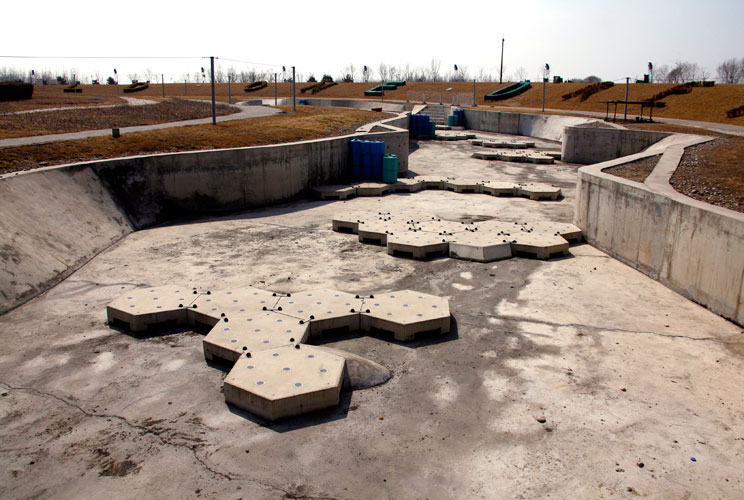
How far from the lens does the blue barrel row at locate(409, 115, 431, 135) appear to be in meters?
32.7

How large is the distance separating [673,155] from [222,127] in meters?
14.0

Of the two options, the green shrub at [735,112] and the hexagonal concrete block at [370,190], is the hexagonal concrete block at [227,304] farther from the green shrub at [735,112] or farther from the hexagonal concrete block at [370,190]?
the green shrub at [735,112]

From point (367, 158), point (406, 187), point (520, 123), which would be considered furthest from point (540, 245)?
point (520, 123)

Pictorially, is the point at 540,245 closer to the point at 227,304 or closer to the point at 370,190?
the point at 227,304

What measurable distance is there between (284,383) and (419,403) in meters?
1.45

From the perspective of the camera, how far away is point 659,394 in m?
6.13

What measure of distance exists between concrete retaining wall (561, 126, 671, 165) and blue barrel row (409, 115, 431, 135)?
9.73 m

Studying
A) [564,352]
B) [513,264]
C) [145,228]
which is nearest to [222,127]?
[145,228]

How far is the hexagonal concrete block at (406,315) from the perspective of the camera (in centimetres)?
745

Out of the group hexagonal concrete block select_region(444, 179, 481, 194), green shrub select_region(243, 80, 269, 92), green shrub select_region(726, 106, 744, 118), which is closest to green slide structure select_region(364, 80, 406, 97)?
green shrub select_region(243, 80, 269, 92)

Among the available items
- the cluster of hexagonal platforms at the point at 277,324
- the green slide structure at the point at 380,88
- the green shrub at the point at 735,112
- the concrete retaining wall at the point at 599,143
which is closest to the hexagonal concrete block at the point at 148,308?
the cluster of hexagonal platforms at the point at 277,324

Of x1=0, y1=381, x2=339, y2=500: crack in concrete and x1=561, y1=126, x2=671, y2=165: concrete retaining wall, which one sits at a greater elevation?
x1=561, y1=126, x2=671, y2=165: concrete retaining wall

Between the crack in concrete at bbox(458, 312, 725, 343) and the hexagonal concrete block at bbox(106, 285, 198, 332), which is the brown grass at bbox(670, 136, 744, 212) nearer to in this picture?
the crack in concrete at bbox(458, 312, 725, 343)

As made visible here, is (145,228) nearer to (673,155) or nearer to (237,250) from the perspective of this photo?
(237,250)
